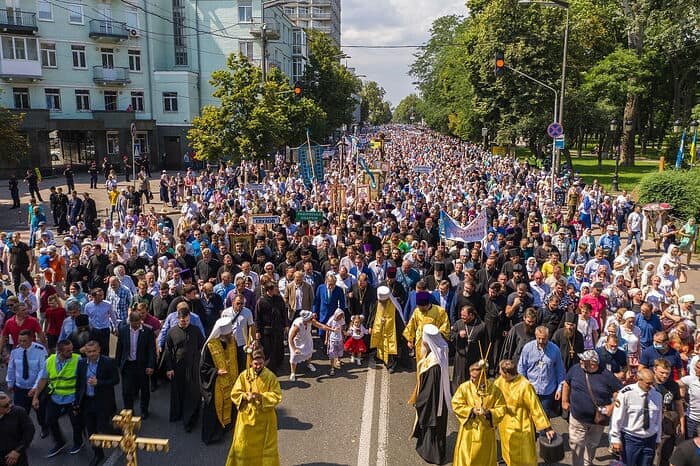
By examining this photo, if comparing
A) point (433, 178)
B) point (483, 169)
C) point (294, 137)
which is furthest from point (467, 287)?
point (294, 137)

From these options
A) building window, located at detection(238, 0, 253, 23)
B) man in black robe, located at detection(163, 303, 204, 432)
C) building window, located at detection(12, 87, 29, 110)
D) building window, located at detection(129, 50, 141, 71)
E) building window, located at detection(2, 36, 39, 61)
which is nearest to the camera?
man in black robe, located at detection(163, 303, 204, 432)

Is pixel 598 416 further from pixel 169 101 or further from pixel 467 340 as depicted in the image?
pixel 169 101

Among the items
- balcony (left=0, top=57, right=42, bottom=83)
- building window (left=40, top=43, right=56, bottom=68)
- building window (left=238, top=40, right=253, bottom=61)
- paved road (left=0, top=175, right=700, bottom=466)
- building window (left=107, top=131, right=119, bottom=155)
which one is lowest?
paved road (left=0, top=175, right=700, bottom=466)

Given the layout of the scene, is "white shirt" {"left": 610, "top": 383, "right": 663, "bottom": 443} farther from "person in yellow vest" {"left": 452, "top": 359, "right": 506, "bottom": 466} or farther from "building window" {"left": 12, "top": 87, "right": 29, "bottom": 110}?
"building window" {"left": 12, "top": 87, "right": 29, "bottom": 110}

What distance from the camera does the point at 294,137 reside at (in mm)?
40156

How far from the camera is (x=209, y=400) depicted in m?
7.03

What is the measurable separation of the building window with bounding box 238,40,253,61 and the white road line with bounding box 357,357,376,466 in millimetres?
43409

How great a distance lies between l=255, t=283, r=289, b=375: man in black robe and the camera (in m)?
9.22

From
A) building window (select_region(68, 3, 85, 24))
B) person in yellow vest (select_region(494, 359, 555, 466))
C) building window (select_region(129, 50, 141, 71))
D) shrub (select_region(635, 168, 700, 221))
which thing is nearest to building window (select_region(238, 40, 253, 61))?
building window (select_region(129, 50, 141, 71))

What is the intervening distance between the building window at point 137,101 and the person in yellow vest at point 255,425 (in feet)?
139

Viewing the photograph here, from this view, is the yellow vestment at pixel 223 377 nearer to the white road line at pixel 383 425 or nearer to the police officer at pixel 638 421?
the white road line at pixel 383 425

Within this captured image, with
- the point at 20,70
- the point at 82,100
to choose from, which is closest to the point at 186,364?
the point at 20,70

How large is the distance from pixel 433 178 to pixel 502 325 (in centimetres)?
1851

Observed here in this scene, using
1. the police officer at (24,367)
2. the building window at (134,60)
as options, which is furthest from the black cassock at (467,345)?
the building window at (134,60)
